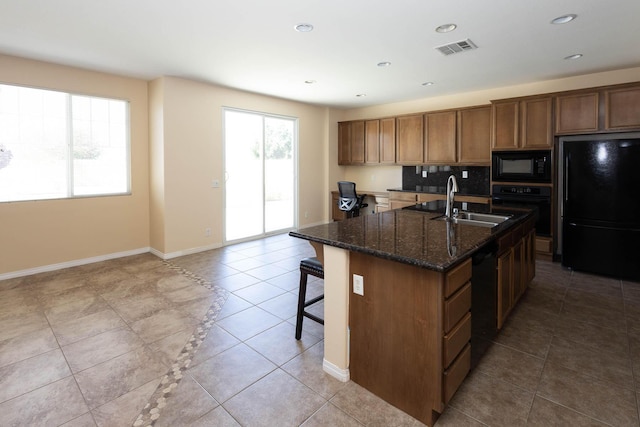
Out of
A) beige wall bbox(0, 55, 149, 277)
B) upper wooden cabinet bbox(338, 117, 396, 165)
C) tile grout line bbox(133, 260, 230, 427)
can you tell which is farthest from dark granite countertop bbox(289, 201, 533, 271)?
upper wooden cabinet bbox(338, 117, 396, 165)

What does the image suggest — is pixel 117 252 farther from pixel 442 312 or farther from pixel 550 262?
pixel 550 262

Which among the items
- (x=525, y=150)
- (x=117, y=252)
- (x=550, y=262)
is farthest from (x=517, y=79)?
(x=117, y=252)

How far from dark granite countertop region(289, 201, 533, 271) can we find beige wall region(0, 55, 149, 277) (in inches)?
147

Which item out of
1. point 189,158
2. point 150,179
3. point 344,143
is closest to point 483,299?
point 189,158

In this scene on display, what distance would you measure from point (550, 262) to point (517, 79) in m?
2.64

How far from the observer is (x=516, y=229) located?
2.71 meters

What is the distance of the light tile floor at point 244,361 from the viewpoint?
1830 millimetres

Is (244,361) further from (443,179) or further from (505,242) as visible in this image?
(443,179)

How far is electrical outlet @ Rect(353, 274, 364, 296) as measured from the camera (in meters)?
1.96

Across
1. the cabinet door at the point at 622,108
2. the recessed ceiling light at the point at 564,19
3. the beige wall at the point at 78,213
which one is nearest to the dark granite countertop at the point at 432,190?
the cabinet door at the point at 622,108

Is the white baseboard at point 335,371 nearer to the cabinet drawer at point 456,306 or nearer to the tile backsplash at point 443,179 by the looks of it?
the cabinet drawer at point 456,306

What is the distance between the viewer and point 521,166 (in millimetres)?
4730

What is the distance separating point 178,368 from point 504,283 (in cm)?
242

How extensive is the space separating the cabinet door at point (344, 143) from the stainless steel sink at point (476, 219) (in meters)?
4.36
